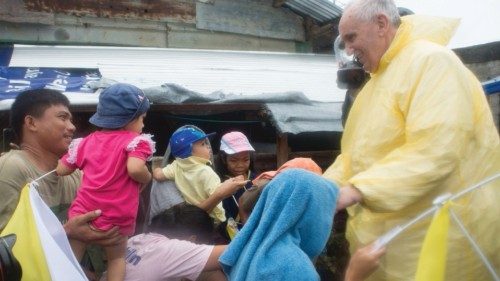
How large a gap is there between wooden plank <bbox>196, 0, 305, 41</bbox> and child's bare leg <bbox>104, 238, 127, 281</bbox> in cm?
617

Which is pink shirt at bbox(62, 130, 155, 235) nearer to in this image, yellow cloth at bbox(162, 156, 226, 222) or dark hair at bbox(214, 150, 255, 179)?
yellow cloth at bbox(162, 156, 226, 222)

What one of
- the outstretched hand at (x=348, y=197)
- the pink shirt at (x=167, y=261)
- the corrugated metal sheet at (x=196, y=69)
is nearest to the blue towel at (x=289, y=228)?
the outstretched hand at (x=348, y=197)

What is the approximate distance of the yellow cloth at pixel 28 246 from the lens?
89.2 inches

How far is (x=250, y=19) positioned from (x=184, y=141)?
214 inches

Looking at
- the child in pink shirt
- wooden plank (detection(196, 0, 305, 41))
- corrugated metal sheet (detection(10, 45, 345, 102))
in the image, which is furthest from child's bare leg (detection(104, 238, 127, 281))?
wooden plank (detection(196, 0, 305, 41))

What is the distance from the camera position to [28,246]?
231 centimetres

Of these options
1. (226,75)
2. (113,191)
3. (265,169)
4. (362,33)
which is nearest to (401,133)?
(362,33)

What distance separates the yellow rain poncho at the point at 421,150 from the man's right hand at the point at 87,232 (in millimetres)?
1425

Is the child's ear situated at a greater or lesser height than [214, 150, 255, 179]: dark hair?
lesser

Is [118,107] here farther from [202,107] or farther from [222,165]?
[202,107]

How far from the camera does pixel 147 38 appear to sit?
8086 mm

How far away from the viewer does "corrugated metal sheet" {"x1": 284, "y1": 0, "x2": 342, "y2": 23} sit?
8.42m

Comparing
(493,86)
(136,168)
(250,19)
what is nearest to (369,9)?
(136,168)

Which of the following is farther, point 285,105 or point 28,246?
point 285,105
